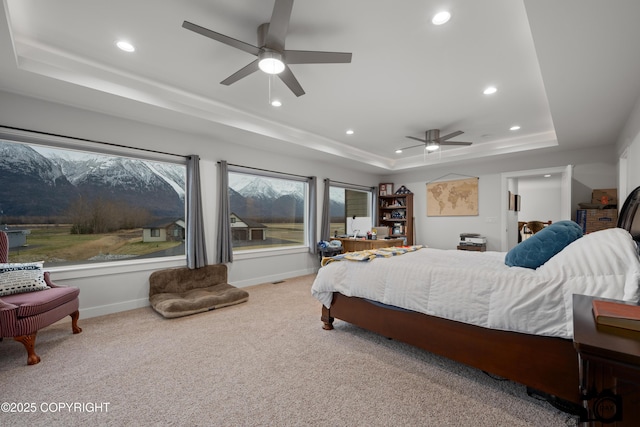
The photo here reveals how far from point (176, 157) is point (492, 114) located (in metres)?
4.41

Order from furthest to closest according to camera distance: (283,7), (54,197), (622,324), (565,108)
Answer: (54,197), (565,108), (283,7), (622,324)

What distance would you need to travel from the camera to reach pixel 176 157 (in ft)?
12.5

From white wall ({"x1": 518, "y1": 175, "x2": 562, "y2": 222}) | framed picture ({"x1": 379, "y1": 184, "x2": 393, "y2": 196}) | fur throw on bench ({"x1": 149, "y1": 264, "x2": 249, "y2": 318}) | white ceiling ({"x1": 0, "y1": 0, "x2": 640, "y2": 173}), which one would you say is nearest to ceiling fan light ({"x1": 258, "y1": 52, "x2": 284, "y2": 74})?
white ceiling ({"x1": 0, "y1": 0, "x2": 640, "y2": 173})

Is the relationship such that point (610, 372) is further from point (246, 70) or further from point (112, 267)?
point (112, 267)

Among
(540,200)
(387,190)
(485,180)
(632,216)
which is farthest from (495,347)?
(540,200)

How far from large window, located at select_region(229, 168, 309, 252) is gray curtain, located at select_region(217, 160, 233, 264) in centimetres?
31

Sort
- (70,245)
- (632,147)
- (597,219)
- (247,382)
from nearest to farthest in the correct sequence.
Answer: (247,382)
(632,147)
(70,245)
(597,219)

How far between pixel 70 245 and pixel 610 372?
448 centimetres

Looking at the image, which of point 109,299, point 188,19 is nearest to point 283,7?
point 188,19

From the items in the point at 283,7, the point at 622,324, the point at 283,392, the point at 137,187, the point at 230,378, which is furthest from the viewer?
the point at 137,187

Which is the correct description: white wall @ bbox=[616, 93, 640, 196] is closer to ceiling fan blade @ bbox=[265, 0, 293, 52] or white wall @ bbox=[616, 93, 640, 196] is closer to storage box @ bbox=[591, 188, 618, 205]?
storage box @ bbox=[591, 188, 618, 205]

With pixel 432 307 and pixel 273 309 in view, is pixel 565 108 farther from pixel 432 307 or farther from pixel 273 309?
pixel 273 309

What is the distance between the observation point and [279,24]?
1.75 m
